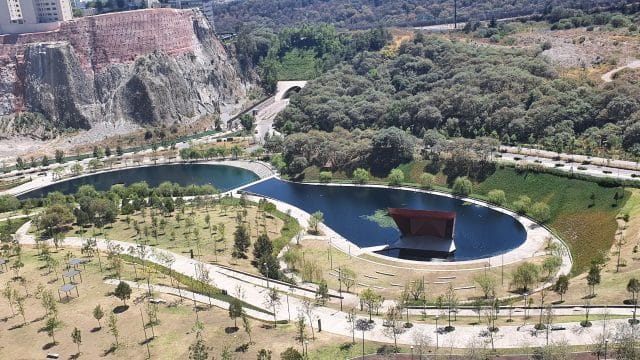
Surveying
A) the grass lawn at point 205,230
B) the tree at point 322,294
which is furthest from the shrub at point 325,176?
the tree at point 322,294

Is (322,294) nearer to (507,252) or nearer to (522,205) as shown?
(507,252)

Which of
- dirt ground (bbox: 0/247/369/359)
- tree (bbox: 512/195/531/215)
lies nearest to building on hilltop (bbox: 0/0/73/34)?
dirt ground (bbox: 0/247/369/359)

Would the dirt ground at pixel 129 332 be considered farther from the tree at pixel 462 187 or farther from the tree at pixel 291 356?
the tree at pixel 462 187

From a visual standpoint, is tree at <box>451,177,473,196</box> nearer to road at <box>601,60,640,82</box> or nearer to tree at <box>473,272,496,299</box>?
tree at <box>473,272,496,299</box>

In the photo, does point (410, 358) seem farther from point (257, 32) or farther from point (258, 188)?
point (257, 32)

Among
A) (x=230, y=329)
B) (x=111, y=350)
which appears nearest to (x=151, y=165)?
(x=111, y=350)

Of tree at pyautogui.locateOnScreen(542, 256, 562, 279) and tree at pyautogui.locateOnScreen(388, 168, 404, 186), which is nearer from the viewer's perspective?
tree at pyautogui.locateOnScreen(542, 256, 562, 279)
